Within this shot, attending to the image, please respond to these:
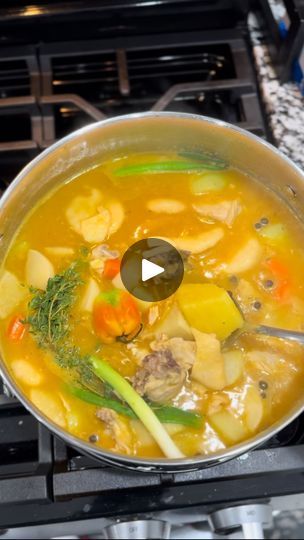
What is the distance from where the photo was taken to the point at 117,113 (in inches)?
64.7

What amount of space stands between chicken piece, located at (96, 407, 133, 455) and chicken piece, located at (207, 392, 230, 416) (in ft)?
0.53

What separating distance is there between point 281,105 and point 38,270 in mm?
835

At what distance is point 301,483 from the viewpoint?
1.15 meters

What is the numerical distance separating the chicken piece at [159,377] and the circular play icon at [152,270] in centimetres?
14

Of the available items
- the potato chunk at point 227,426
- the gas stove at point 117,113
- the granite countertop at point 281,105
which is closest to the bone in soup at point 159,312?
the potato chunk at point 227,426

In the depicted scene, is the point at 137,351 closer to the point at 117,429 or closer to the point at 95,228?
the point at 117,429

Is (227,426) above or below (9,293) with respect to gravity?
below

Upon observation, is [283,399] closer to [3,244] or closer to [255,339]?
[255,339]

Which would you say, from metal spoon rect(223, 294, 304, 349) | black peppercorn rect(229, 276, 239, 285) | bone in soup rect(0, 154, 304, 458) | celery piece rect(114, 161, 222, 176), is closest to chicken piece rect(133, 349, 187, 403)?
bone in soup rect(0, 154, 304, 458)

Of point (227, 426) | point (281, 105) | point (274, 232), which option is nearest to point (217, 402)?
point (227, 426)

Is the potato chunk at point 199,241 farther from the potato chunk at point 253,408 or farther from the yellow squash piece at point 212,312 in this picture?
the potato chunk at point 253,408

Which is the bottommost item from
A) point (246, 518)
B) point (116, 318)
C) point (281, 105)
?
point (246, 518)

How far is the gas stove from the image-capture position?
114 centimetres

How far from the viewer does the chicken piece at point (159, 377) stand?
3.54ft
